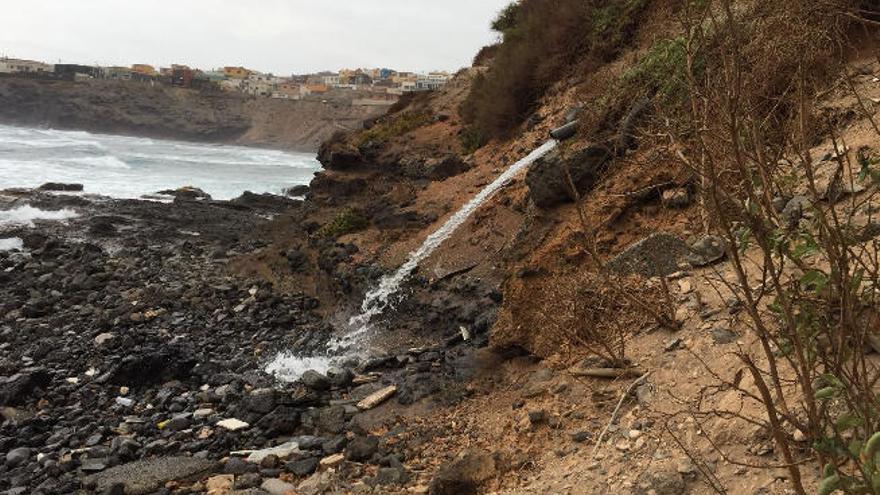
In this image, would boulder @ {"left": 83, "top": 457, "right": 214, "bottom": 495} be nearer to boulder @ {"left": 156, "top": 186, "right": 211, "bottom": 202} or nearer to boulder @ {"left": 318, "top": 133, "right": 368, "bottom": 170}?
boulder @ {"left": 318, "top": 133, "right": 368, "bottom": 170}

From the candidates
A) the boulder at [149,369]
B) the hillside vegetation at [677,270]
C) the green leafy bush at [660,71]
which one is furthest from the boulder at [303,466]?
the green leafy bush at [660,71]

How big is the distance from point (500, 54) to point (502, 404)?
39.6 feet

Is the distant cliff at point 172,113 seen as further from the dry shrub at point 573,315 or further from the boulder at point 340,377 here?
the dry shrub at point 573,315

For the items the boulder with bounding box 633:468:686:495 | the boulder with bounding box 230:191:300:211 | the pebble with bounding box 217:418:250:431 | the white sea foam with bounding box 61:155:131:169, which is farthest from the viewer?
the white sea foam with bounding box 61:155:131:169

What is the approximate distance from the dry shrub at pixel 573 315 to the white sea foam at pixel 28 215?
57.3 ft

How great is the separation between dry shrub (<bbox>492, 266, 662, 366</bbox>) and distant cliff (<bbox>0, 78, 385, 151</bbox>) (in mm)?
69480

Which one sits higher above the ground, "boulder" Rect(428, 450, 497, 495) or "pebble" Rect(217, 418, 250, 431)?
"boulder" Rect(428, 450, 497, 495)

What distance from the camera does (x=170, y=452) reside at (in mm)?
6355

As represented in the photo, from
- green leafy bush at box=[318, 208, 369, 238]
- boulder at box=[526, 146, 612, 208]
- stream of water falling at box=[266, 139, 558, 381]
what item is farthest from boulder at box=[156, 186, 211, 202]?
boulder at box=[526, 146, 612, 208]

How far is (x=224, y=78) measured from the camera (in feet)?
388

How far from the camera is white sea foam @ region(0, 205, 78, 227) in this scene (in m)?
18.8

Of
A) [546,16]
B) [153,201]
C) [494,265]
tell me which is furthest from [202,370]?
[153,201]

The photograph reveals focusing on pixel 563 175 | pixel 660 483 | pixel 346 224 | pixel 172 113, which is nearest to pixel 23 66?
pixel 172 113

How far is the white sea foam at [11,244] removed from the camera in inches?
623
